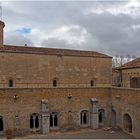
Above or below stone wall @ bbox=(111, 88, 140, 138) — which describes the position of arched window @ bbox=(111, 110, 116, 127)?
below

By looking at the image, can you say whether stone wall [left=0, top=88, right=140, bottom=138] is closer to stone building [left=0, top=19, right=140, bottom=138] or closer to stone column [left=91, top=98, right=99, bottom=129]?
stone building [left=0, top=19, right=140, bottom=138]

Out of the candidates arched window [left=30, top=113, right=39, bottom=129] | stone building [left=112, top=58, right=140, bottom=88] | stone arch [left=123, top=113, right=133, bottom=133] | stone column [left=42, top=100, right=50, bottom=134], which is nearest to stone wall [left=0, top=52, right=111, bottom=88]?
stone building [left=112, top=58, right=140, bottom=88]

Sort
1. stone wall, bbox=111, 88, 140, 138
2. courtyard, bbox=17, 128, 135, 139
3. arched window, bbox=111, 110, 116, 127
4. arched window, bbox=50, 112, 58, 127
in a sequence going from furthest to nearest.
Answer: arched window, bbox=111, 110, 116, 127 → arched window, bbox=50, 112, 58, 127 → courtyard, bbox=17, 128, 135, 139 → stone wall, bbox=111, 88, 140, 138

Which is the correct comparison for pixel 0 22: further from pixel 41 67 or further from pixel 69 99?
pixel 69 99

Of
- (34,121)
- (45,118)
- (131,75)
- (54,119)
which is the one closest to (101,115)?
(54,119)

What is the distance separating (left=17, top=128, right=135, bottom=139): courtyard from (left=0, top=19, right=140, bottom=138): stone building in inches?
22.4

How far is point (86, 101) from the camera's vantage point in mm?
24266

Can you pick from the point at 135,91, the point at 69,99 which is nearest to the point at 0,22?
the point at 69,99

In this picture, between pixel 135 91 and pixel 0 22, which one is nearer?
pixel 135 91

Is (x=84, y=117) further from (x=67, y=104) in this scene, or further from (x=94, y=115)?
(x=67, y=104)

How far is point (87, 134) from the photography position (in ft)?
72.6

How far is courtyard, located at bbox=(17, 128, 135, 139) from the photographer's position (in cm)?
2117

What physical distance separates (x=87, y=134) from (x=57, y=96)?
4528mm

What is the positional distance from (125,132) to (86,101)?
4768 millimetres
